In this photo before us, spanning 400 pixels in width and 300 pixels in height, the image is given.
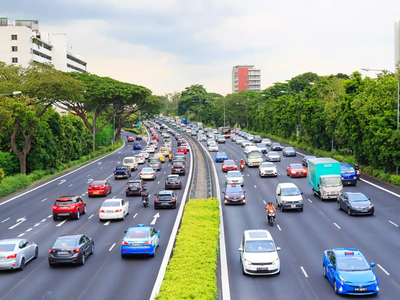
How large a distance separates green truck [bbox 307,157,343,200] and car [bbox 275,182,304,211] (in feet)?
12.5

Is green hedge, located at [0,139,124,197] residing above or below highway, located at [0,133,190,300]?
above

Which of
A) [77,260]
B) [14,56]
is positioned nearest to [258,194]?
[77,260]

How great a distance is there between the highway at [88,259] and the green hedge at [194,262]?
1352 mm

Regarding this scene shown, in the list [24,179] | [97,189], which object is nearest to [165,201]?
[97,189]

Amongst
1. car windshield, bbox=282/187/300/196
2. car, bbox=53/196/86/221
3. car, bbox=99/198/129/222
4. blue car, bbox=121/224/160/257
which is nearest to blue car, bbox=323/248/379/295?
blue car, bbox=121/224/160/257

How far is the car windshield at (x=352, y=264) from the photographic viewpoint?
1836 centimetres

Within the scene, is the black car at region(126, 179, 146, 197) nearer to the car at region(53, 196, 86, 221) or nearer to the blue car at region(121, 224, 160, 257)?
the car at region(53, 196, 86, 221)

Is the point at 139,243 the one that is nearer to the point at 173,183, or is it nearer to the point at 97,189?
the point at 97,189

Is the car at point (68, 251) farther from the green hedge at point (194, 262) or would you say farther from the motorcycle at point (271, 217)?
the motorcycle at point (271, 217)

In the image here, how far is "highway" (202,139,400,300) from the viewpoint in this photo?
19156 millimetres

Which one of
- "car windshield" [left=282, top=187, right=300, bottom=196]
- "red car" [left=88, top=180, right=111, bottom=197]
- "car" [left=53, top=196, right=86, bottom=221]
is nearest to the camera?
"car" [left=53, top=196, right=86, bottom=221]

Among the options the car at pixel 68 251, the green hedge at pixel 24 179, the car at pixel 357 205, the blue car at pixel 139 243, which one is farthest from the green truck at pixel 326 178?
the green hedge at pixel 24 179

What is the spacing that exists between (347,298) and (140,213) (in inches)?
822

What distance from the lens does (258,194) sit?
42.4m
